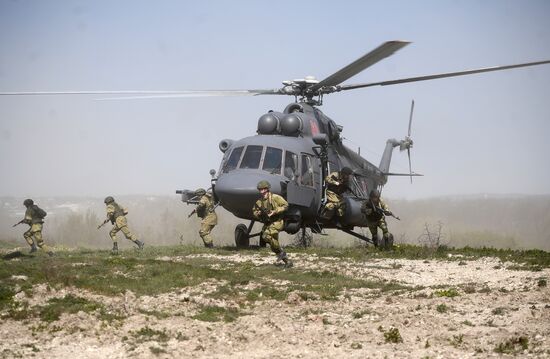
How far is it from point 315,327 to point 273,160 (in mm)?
8687

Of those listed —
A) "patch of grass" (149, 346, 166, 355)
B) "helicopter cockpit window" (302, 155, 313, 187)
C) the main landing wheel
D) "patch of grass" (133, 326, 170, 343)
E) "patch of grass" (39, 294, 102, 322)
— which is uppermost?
"helicopter cockpit window" (302, 155, 313, 187)

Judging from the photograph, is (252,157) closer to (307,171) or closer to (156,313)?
(307,171)

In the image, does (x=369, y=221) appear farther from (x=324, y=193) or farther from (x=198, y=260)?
(x=198, y=260)

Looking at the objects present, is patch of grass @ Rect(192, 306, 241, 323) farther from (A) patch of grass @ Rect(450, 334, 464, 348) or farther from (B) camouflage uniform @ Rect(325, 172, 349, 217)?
(B) camouflage uniform @ Rect(325, 172, 349, 217)

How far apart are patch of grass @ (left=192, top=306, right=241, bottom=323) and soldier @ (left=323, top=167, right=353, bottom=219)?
858cm

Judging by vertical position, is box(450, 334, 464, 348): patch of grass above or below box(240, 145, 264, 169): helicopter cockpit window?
below

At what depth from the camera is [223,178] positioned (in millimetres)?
16750

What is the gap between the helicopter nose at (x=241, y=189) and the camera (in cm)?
1609

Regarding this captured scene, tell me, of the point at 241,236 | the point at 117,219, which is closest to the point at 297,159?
the point at 241,236

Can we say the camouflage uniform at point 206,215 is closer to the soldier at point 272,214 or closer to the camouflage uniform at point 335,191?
the camouflage uniform at point 335,191

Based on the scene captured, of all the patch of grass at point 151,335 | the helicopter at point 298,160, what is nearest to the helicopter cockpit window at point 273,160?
the helicopter at point 298,160

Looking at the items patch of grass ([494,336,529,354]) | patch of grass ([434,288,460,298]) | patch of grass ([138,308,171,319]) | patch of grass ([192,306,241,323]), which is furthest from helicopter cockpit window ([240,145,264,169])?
patch of grass ([494,336,529,354])

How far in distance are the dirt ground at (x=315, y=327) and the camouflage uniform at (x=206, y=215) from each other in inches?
334

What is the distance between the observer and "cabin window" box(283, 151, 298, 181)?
17.0 m
